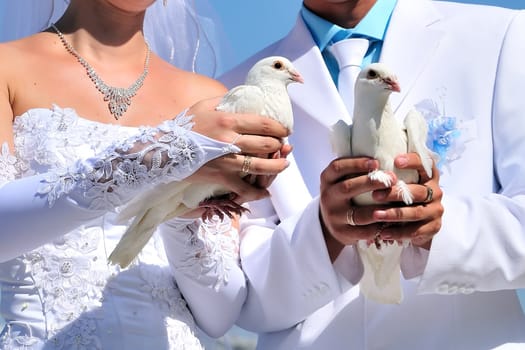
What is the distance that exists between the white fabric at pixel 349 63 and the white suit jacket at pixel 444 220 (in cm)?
8

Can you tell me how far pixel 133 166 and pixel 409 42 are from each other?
1622 millimetres

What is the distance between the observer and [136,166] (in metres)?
3.41

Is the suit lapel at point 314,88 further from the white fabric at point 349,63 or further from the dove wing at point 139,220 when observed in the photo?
the dove wing at point 139,220

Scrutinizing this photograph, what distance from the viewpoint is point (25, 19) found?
4.79 metres

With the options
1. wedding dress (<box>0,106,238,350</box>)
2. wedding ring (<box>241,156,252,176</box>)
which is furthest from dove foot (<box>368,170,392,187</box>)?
wedding dress (<box>0,106,238,350</box>)

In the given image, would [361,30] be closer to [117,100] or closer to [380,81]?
[380,81]

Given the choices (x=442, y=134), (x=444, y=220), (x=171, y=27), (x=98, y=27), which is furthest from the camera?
(x=171, y=27)

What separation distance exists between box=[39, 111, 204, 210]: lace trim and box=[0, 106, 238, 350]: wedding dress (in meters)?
0.40

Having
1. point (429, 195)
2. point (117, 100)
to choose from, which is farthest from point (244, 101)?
point (117, 100)

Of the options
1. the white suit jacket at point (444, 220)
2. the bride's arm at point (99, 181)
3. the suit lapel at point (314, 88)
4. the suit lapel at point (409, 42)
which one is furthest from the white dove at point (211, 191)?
the suit lapel at point (409, 42)

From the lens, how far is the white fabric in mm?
4402

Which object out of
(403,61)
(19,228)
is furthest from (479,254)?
(19,228)

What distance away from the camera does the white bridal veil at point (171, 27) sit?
476 centimetres

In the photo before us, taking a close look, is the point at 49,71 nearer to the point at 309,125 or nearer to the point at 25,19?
the point at 25,19
